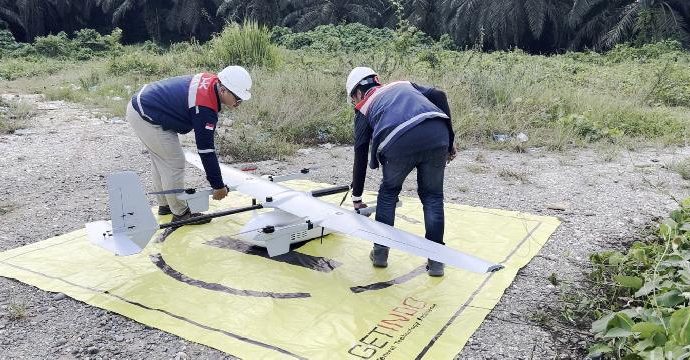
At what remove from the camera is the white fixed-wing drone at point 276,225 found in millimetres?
3457

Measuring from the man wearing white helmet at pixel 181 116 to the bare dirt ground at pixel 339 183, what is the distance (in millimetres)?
1013

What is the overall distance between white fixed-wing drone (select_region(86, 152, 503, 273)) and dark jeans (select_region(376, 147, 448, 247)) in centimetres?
25

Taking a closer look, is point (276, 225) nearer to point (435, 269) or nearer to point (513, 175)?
point (435, 269)

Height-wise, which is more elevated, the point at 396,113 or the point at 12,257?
the point at 396,113

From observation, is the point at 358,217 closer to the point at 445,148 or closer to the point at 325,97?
the point at 445,148

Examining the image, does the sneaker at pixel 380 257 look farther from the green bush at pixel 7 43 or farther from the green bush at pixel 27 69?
the green bush at pixel 7 43

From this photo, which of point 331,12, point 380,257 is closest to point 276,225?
point 380,257

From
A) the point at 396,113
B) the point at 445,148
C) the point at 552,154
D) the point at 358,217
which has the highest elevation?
the point at 396,113

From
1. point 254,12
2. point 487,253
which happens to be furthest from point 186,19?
point 487,253

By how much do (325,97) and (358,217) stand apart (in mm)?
5878

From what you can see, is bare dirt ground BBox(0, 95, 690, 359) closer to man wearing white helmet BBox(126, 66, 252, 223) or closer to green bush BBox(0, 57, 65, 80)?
man wearing white helmet BBox(126, 66, 252, 223)

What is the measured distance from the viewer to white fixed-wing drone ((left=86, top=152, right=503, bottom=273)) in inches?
136

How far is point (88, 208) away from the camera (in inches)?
219

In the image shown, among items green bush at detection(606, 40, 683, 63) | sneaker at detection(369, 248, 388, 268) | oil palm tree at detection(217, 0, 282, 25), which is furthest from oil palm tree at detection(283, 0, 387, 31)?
sneaker at detection(369, 248, 388, 268)
